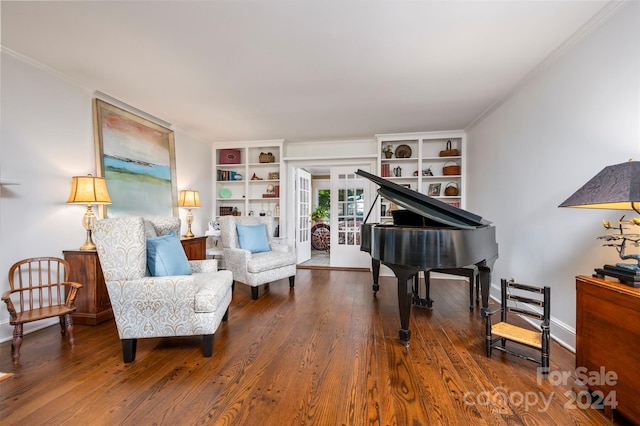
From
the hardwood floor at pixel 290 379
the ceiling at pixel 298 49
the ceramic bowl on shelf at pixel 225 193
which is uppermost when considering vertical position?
the ceiling at pixel 298 49

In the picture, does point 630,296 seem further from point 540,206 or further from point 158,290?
point 158,290

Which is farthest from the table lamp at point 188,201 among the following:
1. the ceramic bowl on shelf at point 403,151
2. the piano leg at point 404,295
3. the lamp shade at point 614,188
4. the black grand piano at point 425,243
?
the lamp shade at point 614,188

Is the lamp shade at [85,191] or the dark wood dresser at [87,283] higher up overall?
the lamp shade at [85,191]

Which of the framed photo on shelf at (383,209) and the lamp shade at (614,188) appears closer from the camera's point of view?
the lamp shade at (614,188)

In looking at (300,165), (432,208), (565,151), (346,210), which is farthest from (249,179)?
(565,151)

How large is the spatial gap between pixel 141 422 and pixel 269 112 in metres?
3.32

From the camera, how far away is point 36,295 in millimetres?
2371

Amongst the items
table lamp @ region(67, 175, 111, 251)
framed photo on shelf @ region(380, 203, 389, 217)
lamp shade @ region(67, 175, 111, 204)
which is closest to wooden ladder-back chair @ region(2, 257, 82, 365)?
table lamp @ region(67, 175, 111, 251)

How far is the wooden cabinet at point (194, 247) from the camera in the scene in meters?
3.55

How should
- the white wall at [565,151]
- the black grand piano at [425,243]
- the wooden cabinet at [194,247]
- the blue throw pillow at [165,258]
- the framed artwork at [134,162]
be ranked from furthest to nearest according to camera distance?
the wooden cabinet at [194,247]
the framed artwork at [134,162]
the blue throw pillow at [165,258]
the black grand piano at [425,243]
the white wall at [565,151]

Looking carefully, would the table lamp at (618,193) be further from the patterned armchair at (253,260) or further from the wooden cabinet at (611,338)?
the patterned armchair at (253,260)

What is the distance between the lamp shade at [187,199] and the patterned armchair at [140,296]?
225 centimetres

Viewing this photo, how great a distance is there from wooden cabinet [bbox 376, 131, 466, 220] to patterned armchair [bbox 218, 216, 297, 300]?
6.70 ft

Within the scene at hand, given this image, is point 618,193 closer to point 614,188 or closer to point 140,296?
point 614,188
